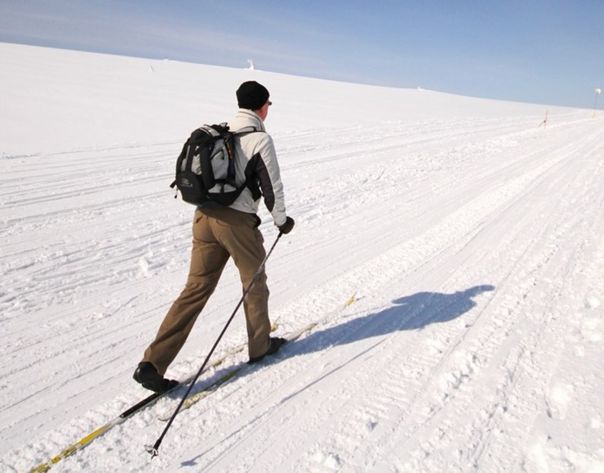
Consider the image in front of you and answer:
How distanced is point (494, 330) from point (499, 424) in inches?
45.4

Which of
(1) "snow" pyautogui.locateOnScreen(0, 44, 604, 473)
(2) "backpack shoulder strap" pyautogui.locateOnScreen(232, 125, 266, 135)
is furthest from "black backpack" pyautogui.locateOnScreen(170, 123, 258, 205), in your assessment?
(1) "snow" pyautogui.locateOnScreen(0, 44, 604, 473)

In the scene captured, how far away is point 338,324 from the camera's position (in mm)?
3854

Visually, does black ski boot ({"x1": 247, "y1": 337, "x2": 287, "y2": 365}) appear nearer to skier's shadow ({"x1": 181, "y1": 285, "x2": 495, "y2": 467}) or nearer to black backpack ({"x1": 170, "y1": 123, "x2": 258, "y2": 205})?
skier's shadow ({"x1": 181, "y1": 285, "x2": 495, "y2": 467})

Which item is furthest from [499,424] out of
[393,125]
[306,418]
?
[393,125]

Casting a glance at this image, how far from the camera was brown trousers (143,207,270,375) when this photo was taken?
295 centimetres

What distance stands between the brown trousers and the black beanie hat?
2.27 ft

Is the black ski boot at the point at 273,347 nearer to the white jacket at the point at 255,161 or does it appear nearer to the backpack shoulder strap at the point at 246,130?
the white jacket at the point at 255,161

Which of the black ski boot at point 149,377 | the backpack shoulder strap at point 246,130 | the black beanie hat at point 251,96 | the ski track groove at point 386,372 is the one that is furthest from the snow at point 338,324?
the black beanie hat at point 251,96

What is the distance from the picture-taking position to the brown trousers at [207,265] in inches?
116

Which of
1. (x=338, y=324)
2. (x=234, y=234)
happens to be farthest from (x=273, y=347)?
(x=234, y=234)

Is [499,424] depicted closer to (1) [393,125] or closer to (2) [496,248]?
(2) [496,248]

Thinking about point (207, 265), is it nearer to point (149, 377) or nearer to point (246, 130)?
point (149, 377)

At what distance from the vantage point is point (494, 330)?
3561 mm

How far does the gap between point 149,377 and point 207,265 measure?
2.60ft
